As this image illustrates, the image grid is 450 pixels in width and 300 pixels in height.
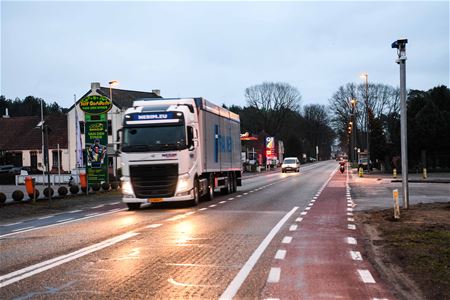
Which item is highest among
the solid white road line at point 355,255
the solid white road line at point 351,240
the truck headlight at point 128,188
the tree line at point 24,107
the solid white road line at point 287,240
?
the tree line at point 24,107

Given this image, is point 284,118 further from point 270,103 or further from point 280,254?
point 280,254

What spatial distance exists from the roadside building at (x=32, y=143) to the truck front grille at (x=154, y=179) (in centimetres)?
5091

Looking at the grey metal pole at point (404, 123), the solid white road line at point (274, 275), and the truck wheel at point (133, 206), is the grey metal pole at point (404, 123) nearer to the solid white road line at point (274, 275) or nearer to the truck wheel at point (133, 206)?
the truck wheel at point (133, 206)

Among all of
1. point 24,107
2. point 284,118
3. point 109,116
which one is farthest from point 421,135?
point 24,107

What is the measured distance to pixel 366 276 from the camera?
8.00 m

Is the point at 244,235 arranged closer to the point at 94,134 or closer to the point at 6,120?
the point at 94,134

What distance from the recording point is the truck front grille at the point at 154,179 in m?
19.2

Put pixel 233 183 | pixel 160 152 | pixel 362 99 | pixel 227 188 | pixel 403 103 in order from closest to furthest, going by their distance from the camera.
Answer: pixel 403 103, pixel 160 152, pixel 227 188, pixel 233 183, pixel 362 99

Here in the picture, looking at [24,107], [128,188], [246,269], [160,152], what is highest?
[24,107]

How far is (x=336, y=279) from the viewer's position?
7.80 m

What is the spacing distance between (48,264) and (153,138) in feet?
34.9

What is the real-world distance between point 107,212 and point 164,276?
1201cm

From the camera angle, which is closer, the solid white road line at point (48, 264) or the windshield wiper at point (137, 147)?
the solid white road line at point (48, 264)

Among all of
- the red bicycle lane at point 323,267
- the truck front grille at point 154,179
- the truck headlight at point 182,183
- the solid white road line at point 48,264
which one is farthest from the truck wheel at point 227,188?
the solid white road line at point 48,264
